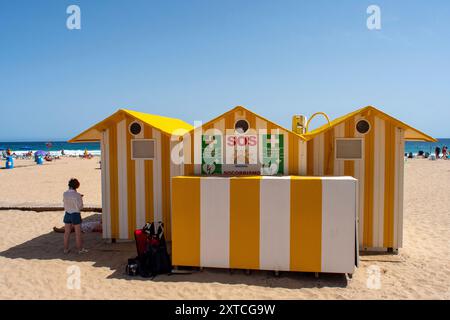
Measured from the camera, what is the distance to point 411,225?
8.98 metres

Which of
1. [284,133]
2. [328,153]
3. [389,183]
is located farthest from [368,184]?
[284,133]

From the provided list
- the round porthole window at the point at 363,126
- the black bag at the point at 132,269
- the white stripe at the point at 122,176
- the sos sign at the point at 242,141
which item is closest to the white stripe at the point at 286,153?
the sos sign at the point at 242,141

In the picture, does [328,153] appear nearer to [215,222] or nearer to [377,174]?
[377,174]

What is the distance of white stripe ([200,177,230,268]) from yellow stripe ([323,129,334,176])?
2.20 meters

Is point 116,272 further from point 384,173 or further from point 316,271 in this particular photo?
point 384,173

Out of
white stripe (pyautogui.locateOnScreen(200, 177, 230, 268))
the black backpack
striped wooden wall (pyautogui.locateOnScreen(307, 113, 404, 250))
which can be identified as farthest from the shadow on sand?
striped wooden wall (pyautogui.locateOnScreen(307, 113, 404, 250))

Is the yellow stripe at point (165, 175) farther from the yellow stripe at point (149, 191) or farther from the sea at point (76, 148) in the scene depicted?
the sea at point (76, 148)

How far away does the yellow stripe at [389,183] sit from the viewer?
261 inches

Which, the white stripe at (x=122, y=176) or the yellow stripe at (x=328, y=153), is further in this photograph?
the white stripe at (x=122, y=176)

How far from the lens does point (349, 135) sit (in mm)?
6770

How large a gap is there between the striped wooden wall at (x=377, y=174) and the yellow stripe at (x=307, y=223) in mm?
1545

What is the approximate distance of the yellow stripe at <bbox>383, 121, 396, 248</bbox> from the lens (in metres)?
6.62

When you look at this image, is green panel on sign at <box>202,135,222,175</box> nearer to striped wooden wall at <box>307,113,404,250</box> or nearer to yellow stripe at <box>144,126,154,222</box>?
yellow stripe at <box>144,126,154,222</box>
